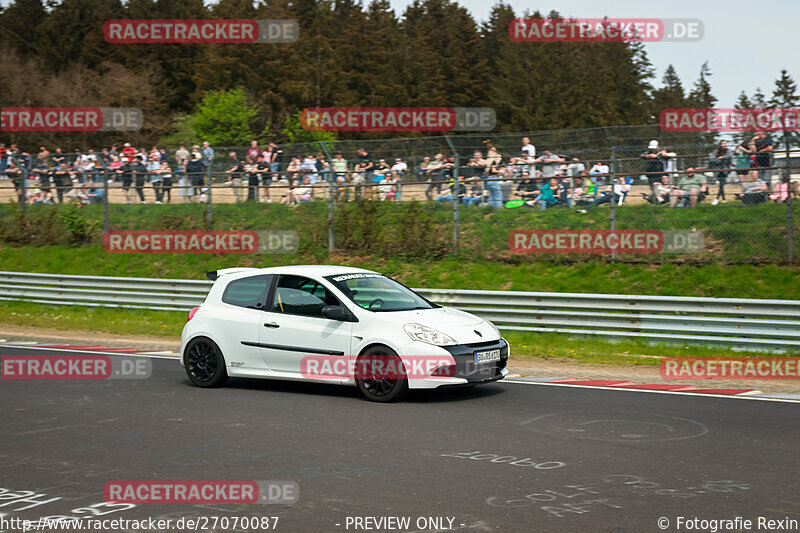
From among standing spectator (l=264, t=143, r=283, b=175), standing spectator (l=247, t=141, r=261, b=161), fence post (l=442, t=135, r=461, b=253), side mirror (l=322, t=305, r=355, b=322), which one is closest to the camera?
side mirror (l=322, t=305, r=355, b=322)

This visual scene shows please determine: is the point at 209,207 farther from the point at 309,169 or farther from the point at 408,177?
the point at 408,177

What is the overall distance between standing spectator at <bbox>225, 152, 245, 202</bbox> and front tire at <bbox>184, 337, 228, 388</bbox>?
35.6 ft

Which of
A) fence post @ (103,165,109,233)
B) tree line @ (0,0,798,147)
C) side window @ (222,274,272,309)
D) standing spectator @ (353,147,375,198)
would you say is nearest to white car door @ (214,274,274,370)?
side window @ (222,274,272,309)

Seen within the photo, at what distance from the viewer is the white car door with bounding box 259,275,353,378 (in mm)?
10891

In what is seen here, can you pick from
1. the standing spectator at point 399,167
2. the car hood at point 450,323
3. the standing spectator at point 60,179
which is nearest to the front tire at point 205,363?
the car hood at point 450,323

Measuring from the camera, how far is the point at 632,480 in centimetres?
708

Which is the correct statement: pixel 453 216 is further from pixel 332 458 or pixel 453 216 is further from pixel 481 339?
pixel 332 458

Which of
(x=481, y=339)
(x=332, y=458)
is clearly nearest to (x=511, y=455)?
(x=332, y=458)

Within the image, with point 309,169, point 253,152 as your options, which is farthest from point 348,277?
point 253,152

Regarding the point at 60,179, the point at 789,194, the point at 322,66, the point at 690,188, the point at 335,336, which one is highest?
the point at 322,66

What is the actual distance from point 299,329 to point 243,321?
0.89m

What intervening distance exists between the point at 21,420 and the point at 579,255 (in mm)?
11760

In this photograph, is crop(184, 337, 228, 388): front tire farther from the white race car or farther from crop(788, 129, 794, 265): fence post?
crop(788, 129, 794, 265): fence post

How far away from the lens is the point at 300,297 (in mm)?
11391
